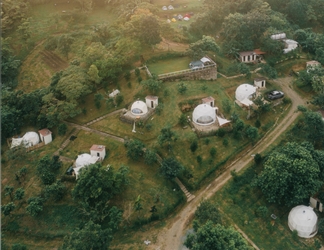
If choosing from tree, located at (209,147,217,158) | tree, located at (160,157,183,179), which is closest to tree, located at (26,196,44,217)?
tree, located at (160,157,183,179)

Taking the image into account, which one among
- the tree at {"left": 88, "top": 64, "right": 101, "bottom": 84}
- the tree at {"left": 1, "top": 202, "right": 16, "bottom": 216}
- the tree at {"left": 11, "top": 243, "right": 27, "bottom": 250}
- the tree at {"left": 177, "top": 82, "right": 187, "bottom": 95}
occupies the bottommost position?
the tree at {"left": 11, "top": 243, "right": 27, "bottom": 250}

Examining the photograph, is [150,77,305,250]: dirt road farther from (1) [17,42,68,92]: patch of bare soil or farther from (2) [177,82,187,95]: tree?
(1) [17,42,68,92]: patch of bare soil

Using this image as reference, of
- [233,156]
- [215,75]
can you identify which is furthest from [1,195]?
[215,75]

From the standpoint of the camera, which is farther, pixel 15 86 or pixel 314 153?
pixel 15 86

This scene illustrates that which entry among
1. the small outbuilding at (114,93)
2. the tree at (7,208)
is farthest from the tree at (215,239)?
the small outbuilding at (114,93)

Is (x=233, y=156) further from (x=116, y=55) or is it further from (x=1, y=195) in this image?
(x=1, y=195)

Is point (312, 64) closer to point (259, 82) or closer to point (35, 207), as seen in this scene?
point (259, 82)
